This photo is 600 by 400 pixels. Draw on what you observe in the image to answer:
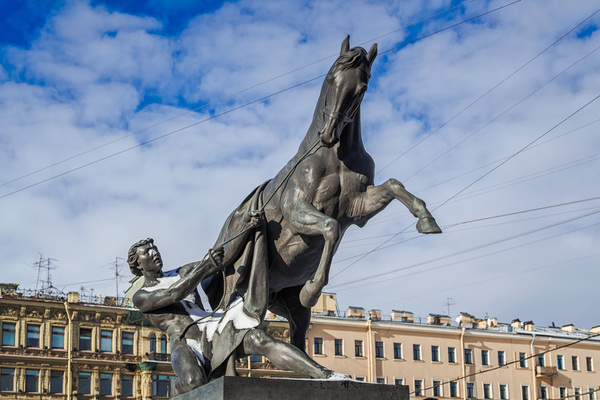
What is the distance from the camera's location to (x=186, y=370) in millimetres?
7742

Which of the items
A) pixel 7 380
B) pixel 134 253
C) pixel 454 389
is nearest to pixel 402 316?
pixel 454 389

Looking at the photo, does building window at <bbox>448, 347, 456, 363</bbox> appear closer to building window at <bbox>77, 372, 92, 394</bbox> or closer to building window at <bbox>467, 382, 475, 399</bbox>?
building window at <bbox>467, 382, 475, 399</bbox>

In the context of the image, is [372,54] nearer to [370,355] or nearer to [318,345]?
[318,345]

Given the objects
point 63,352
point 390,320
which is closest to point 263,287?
point 63,352

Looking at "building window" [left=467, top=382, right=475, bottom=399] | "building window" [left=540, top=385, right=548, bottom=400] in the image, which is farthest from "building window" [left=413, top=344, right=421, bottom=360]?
"building window" [left=540, top=385, right=548, bottom=400]

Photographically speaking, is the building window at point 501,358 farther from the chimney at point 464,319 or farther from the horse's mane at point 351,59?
the horse's mane at point 351,59

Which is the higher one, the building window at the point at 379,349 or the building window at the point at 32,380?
the building window at the point at 379,349

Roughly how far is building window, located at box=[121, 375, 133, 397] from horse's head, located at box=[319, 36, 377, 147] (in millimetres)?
47627

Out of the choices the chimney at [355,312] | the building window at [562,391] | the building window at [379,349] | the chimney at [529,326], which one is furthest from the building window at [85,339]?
the building window at [562,391]

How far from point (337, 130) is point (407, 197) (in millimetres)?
782

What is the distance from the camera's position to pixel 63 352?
52.0 metres

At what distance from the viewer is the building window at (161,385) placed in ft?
176

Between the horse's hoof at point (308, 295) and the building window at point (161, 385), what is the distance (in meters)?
47.2

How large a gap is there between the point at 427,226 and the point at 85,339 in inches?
1890
